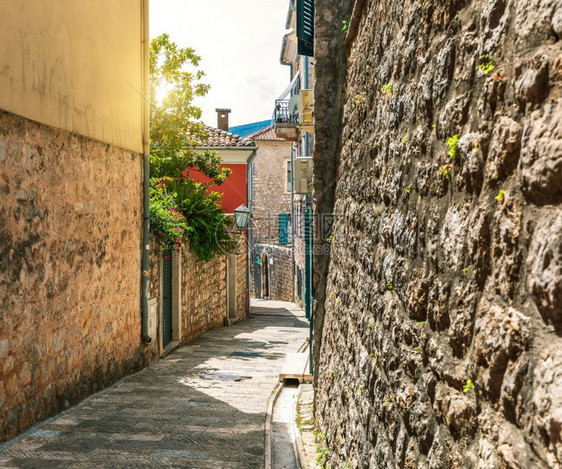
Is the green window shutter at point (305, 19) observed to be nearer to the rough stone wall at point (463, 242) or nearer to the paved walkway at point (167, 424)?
the paved walkway at point (167, 424)

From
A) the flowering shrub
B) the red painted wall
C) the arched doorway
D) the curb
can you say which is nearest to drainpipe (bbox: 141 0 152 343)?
the flowering shrub

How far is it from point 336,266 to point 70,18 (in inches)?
163

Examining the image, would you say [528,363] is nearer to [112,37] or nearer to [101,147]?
[101,147]

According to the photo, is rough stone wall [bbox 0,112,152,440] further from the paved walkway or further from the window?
the window

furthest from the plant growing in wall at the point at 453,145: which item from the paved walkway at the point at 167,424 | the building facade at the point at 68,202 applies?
the building facade at the point at 68,202

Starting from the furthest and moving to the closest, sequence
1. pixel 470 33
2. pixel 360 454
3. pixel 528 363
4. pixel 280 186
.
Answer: pixel 280 186 < pixel 360 454 < pixel 470 33 < pixel 528 363

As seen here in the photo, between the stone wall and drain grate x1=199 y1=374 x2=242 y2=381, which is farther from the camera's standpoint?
the stone wall

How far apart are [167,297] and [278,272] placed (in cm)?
1901

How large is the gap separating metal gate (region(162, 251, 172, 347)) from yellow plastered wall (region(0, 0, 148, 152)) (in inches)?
127

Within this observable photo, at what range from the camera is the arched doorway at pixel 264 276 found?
3353 centimetres

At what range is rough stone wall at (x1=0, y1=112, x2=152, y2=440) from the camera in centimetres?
548

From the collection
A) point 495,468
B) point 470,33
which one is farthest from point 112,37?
point 495,468

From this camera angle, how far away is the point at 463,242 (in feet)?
5.81

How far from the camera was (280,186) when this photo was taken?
34.5 metres
